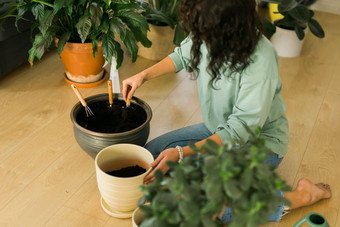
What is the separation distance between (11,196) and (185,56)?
897mm

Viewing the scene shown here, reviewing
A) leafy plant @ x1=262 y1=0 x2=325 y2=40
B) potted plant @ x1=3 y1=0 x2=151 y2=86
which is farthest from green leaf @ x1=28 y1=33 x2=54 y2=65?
leafy plant @ x1=262 y1=0 x2=325 y2=40

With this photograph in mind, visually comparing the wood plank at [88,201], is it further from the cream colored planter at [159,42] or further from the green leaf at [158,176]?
the cream colored planter at [159,42]

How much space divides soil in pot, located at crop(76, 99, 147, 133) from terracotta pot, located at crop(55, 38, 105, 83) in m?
0.63

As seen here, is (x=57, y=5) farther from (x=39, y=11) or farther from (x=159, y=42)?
(x=159, y=42)

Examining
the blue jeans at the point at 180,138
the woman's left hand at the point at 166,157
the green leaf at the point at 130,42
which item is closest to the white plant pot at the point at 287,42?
the green leaf at the point at 130,42

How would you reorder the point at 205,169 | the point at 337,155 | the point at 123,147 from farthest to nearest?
1. the point at 337,155
2. the point at 123,147
3. the point at 205,169

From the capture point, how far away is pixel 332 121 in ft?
7.30

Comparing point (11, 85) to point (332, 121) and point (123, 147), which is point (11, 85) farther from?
point (332, 121)

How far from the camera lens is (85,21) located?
2.04 m

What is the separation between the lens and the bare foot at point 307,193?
1.63 metres

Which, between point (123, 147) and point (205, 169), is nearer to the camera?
point (205, 169)

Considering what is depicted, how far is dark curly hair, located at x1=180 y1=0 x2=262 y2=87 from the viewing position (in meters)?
1.13

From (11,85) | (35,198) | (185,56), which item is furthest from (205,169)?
(11,85)

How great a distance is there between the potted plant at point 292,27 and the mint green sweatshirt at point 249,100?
1.14 meters
